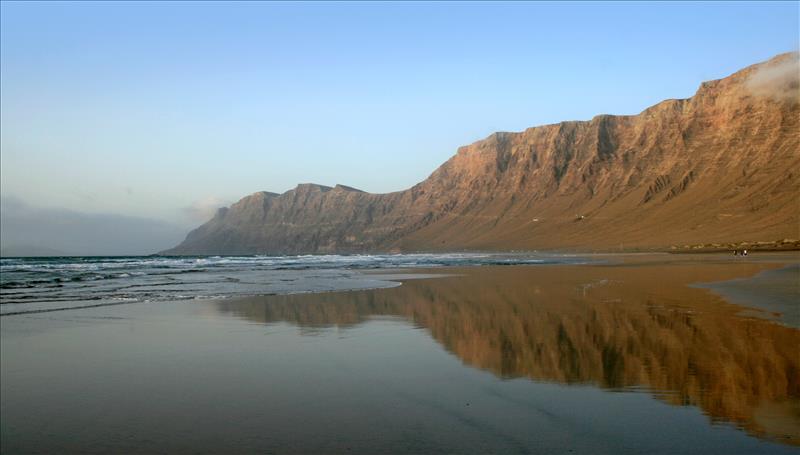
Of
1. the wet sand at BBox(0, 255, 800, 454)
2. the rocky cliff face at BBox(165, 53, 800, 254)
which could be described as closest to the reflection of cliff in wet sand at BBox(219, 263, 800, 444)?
the wet sand at BBox(0, 255, 800, 454)

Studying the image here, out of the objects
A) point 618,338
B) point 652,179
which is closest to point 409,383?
point 618,338

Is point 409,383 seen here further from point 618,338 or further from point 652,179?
point 652,179

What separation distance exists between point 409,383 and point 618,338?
519 cm

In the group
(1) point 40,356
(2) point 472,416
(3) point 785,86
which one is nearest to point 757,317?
(2) point 472,416

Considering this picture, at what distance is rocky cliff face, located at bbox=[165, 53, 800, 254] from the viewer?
101938 mm

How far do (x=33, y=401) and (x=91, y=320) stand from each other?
9137mm

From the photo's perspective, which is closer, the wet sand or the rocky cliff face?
the wet sand

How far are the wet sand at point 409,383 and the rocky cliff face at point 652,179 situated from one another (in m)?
84.2

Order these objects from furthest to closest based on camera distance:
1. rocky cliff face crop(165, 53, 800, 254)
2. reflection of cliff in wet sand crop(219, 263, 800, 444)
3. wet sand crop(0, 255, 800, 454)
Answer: rocky cliff face crop(165, 53, 800, 254), reflection of cliff in wet sand crop(219, 263, 800, 444), wet sand crop(0, 255, 800, 454)

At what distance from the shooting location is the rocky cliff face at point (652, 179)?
102 m

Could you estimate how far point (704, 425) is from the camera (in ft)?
20.5

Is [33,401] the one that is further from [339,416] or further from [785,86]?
[785,86]

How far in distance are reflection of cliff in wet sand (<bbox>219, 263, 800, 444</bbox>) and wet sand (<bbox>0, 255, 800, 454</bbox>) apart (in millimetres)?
52

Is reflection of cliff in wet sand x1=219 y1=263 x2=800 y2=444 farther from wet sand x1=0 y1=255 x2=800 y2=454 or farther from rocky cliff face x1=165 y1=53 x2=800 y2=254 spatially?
rocky cliff face x1=165 y1=53 x2=800 y2=254
